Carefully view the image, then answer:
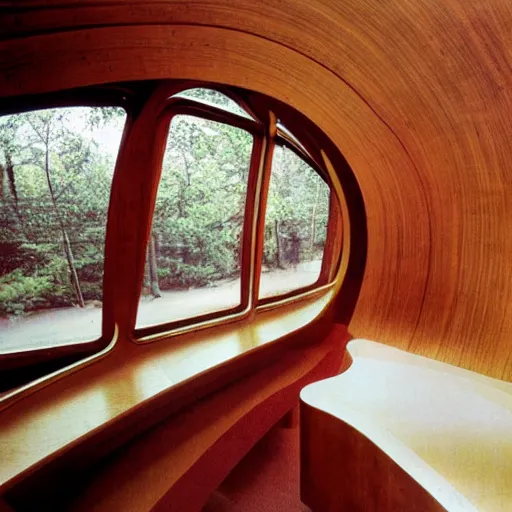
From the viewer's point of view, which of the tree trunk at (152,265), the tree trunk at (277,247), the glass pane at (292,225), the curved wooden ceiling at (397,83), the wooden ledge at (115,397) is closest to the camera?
the curved wooden ceiling at (397,83)

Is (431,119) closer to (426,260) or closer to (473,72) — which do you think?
(473,72)

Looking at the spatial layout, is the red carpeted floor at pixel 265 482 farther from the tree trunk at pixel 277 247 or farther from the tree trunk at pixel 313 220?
the tree trunk at pixel 313 220

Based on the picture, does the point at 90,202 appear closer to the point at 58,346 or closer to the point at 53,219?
the point at 53,219

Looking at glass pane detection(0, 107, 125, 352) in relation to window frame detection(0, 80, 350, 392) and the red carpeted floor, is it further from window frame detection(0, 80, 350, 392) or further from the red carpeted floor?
the red carpeted floor

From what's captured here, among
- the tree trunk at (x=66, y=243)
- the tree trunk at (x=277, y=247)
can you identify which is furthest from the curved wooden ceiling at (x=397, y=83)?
the tree trunk at (x=277, y=247)

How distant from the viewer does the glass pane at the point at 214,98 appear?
10.4 feet

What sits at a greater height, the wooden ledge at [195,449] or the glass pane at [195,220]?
the glass pane at [195,220]

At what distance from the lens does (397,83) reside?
212 cm

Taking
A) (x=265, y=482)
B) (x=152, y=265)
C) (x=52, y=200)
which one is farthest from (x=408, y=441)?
(x=52, y=200)

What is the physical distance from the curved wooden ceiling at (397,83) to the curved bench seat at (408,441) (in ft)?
1.19

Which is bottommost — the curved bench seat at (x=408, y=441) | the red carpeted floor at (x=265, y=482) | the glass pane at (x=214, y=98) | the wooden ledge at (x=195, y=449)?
the red carpeted floor at (x=265, y=482)

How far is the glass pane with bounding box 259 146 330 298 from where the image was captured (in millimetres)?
4602

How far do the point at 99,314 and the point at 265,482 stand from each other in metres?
2.10

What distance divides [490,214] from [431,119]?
2.27 ft
